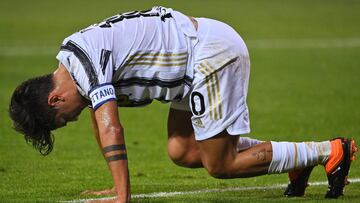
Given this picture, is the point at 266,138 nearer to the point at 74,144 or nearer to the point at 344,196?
the point at 74,144

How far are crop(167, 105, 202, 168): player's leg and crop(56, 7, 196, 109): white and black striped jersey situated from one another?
583 mm

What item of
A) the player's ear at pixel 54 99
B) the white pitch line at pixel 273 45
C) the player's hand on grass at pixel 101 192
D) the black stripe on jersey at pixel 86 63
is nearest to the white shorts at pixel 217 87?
the black stripe on jersey at pixel 86 63

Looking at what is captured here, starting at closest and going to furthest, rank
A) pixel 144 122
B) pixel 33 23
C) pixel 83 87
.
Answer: pixel 83 87, pixel 144 122, pixel 33 23

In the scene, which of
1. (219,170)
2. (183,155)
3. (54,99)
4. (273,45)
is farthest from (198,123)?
(273,45)

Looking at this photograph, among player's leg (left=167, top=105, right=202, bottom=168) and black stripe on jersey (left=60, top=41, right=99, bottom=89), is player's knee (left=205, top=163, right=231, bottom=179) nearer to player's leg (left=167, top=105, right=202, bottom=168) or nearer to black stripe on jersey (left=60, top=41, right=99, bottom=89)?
player's leg (left=167, top=105, right=202, bottom=168)

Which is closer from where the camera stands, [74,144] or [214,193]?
[214,193]

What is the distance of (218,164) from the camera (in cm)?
877

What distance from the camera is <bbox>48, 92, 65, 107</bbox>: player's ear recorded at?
8.47m

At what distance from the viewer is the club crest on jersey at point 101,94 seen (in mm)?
8141

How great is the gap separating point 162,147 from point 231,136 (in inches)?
211

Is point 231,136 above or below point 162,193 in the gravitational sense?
above

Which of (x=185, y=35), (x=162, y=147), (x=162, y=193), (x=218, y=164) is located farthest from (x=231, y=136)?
(x=162, y=147)

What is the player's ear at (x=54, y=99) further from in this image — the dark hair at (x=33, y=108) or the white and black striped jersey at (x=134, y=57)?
the white and black striped jersey at (x=134, y=57)

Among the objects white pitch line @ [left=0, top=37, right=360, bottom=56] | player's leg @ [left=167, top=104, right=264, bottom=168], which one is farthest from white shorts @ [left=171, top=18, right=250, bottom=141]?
white pitch line @ [left=0, top=37, right=360, bottom=56]
